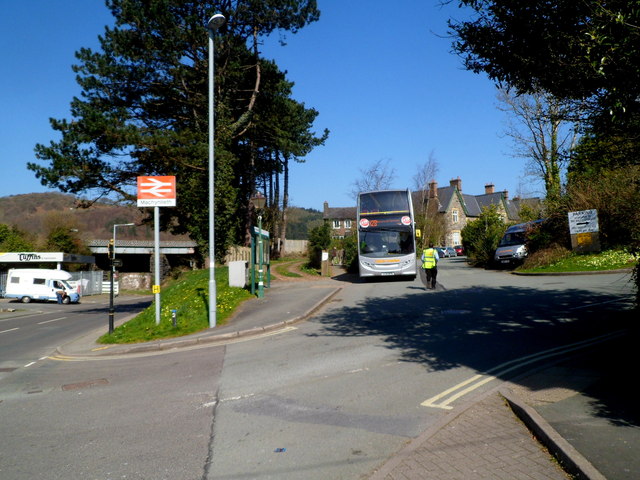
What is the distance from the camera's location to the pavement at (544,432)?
13.4 ft

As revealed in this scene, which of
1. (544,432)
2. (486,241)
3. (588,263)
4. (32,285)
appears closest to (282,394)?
→ (544,432)

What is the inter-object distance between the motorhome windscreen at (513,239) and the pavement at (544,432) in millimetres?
20143

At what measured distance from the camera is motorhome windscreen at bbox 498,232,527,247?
26.8 m

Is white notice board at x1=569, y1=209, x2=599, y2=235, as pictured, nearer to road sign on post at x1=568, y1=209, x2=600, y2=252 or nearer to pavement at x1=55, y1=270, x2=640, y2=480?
road sign on post at x1=568, y1=209, x2=600, y2=252

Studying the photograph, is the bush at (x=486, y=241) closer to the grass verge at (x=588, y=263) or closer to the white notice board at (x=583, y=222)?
the grass verge at (x=588, y=263)

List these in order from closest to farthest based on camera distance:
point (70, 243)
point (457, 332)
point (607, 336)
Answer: point (607, 336) < point (457, 332) < point (70, 243)

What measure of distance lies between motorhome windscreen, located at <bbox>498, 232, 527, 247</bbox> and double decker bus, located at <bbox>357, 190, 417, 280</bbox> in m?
7.51

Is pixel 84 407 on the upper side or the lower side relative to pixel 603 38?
lower

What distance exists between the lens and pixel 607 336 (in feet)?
30.6

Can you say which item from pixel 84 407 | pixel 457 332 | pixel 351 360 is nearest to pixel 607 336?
pixel 457 332

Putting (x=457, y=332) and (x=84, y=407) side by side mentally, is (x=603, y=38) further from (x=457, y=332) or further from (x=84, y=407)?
(x=84, y=407)

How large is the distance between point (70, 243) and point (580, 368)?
55.4 metres

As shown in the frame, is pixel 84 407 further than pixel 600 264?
No

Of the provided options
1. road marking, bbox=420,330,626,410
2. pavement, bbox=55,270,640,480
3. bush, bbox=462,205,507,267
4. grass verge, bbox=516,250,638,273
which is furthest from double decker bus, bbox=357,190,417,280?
pavement, bbox=55,270,640,480
